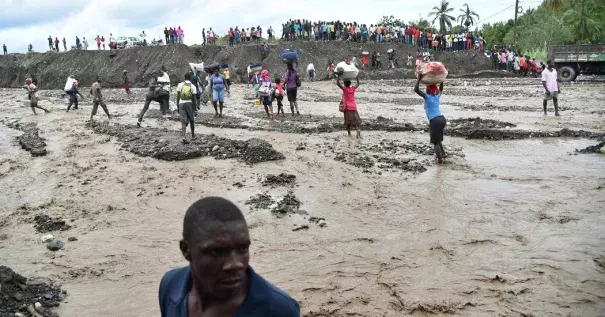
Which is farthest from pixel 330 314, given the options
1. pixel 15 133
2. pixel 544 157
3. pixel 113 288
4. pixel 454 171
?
pixel 15 133

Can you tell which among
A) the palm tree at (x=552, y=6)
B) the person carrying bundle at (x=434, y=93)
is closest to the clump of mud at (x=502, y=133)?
the person carrying bundle at (x=434, y=93)

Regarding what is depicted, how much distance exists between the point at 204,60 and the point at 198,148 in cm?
2706

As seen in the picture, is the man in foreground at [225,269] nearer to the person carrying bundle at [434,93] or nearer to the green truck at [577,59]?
the person carrying bundle at [434,93]

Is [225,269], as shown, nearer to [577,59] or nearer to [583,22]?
[577,59]

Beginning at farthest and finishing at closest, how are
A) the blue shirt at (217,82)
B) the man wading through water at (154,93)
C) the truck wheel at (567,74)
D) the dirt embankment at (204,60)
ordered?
the dirt embankment at (204,60)
the truck wheel at (567,74)
the blue shirt at (217,82)
the man wading through water at (154,93)

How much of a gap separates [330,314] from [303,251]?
4.64 ft

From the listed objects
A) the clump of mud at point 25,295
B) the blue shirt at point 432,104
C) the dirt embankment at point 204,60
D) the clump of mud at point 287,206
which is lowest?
the clump of mud at point 25,295

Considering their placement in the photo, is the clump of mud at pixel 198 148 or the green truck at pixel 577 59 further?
the green truck at pixel 577 59

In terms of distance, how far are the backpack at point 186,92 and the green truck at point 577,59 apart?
2120 cm

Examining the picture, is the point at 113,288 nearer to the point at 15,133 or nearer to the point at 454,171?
the point at 454,171

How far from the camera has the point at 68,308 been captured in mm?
4363

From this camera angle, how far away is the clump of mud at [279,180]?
7.98m

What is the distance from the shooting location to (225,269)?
1.64m

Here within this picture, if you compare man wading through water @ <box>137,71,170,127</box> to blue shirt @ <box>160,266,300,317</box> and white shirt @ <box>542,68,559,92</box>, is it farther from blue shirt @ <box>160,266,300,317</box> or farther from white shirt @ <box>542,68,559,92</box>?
blue shirt @ <box>160,266,300,317</box>
